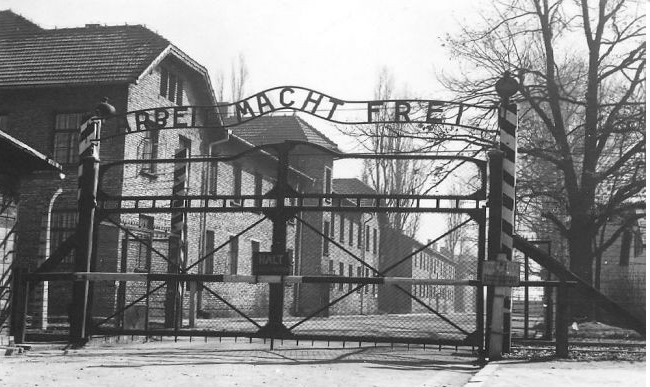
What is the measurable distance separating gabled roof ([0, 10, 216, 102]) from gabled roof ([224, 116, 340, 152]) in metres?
12.6

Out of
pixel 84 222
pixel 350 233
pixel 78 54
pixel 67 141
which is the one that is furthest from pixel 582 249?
pixel 350 233

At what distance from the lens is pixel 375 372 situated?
31.3 ft

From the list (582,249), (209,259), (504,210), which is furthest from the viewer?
(209,259)

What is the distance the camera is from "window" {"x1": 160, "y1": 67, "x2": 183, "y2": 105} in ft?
91.1

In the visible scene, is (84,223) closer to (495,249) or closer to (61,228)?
(495,249)

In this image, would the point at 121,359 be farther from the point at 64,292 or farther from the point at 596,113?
the point at 596,113

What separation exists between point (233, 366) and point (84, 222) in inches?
173

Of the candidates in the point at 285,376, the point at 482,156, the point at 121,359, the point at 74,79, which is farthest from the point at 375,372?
the point at 74,79

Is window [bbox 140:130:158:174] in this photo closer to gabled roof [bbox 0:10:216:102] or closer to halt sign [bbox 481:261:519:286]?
gabled roof [bbox 0:10:216:102]

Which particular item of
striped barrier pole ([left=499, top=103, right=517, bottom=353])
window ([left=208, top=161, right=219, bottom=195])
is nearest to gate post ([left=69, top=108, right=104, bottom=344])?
striped barrier pole ([left=499, top=103, right=517, bottom=353])

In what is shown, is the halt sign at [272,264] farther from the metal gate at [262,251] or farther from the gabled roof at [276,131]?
the gabled roof at [276,131]

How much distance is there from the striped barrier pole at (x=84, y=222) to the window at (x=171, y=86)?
14.4m

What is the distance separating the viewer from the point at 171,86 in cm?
2831

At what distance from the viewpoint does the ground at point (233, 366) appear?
8.44 m
